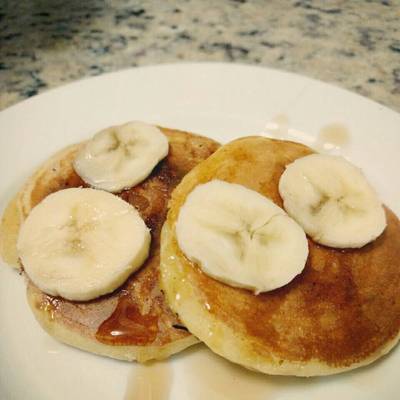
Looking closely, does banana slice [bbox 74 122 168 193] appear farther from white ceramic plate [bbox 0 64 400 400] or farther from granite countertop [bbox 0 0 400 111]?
granite countertop [bbox 0 0 400 111]

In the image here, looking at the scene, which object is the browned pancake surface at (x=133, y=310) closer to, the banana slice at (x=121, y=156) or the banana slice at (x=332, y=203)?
the banana slice at (x=121, y=156)

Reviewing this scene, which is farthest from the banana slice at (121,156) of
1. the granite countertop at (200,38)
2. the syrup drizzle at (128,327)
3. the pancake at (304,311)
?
the granite countertop at (200,38)

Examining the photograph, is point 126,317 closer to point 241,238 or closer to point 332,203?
point 241,238

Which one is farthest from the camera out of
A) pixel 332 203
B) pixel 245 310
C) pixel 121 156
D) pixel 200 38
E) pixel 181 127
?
pixel 200 38

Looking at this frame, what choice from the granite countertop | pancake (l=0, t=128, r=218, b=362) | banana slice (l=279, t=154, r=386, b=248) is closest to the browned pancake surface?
pancake (l=0, t=128, r=218, b=362)

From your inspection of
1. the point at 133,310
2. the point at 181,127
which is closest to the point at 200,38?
the point at 181,127

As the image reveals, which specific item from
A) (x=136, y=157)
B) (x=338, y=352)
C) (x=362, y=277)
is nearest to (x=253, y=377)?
(x=338, y=352)
